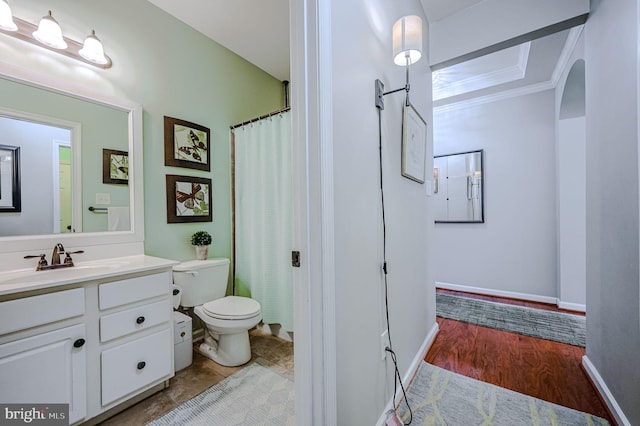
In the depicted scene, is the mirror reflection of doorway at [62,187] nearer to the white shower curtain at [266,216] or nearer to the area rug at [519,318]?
the white shower curtain at [266,216]

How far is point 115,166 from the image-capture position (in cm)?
178

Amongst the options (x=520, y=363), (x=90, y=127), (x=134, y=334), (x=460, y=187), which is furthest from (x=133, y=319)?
(x=460, y=187)

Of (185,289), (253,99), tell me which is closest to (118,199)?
(185,289)

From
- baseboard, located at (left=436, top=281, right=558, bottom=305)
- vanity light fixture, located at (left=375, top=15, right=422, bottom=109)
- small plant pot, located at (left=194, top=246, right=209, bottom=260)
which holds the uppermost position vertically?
vanity light fixture, located at (left=375, top=15, right=422, bottom=109)

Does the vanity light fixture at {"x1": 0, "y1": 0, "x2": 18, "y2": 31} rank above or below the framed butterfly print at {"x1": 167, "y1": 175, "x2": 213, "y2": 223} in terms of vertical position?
above

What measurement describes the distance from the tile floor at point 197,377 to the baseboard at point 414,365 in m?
0.67

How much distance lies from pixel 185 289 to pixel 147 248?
41 centimetres

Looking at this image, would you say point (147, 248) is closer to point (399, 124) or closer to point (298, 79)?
point (298, 79)

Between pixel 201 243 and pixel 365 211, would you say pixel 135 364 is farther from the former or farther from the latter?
pixel 365 211

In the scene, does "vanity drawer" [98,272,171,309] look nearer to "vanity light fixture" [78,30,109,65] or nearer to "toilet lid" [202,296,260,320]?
"toilet lid" [202,296,260,320]

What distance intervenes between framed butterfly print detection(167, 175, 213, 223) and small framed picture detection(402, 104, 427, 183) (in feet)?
5.51

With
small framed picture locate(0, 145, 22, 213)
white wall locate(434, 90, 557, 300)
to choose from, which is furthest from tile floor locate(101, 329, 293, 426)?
white wall locate(434, 90, 557, 300)

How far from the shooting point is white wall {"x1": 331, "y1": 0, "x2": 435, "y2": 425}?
936 millimetres

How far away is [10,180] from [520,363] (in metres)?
3.34
